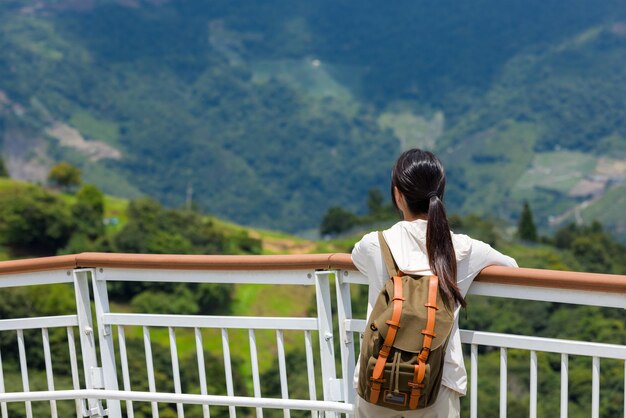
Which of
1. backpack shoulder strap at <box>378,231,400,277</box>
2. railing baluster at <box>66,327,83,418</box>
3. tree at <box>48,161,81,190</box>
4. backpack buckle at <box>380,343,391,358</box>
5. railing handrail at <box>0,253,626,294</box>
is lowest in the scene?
tree at <box>48,161,81,190</box>

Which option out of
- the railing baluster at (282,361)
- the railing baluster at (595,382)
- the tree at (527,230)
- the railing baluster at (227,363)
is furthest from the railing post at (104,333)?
the tree at (527,230)

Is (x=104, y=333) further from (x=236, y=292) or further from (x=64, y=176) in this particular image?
(x=64, y=176)

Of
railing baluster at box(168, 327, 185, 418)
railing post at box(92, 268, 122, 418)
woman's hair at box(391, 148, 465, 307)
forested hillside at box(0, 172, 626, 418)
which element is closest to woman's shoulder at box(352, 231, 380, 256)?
woman's hair at box(391, 148, 465, 307)

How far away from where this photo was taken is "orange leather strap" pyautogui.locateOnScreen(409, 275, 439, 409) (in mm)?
3336

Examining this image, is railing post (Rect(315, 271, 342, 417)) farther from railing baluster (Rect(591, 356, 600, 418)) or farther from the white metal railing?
railing baluster (Rect(591, 356, 600, 418))

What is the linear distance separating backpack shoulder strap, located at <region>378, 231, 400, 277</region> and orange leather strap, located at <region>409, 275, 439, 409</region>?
16 centimetres

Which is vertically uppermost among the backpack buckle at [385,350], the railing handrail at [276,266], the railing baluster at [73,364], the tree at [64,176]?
the railing handrail at [276,266]

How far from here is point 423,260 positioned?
3.53 m

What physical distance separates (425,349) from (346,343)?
0.78 metres

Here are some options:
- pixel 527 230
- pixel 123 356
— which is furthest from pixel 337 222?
pixel 123 356

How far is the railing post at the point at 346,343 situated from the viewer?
4059 millimetres

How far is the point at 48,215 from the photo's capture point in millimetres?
87188

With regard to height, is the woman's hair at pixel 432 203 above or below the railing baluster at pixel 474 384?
above

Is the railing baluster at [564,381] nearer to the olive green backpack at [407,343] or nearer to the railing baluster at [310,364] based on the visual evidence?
the olive green backpack at [407,343]
